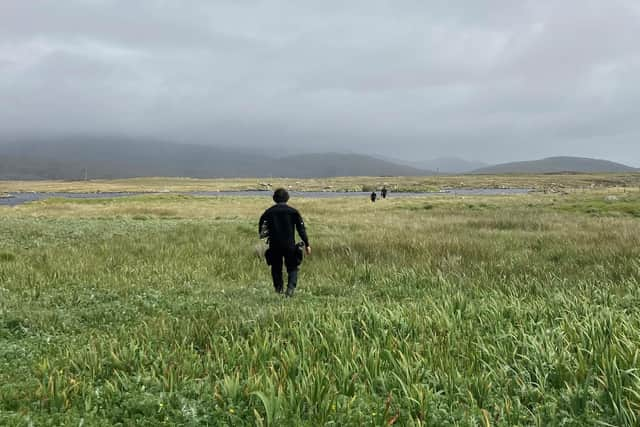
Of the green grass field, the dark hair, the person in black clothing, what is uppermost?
the dark hair

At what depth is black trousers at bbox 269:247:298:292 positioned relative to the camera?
9141 millimetres

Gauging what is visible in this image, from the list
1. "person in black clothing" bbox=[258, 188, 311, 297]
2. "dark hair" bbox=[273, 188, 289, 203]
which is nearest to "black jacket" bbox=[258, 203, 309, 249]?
"person in black clothing" bbox=[258, 188, 311, 297]

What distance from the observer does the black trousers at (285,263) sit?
30.0 ft

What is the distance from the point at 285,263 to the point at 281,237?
23.6 inches

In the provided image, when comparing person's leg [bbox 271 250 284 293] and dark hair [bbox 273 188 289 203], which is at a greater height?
dark hair [bbox 273 188 289 203]

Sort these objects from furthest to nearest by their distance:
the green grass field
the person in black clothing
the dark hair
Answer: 1. the dark hair
2. the person in black clothing
3. the green grass field

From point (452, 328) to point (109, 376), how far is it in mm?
4386

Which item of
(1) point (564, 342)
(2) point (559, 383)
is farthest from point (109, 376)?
(1) point (564, 342)

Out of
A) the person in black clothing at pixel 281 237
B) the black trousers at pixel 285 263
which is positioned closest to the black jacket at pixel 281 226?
the person in black clothing at pixel 281 237

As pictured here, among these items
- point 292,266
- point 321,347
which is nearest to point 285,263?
point 292,266

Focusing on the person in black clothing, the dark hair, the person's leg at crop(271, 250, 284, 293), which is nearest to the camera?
the person in black clothing

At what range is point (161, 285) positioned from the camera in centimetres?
973

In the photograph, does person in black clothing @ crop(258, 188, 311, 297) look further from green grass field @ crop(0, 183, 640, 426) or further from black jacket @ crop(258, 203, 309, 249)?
green grass field @ crop(0, 183, 640, 426)

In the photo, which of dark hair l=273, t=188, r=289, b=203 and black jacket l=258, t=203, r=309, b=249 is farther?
dark hair l=273, t=188, r=289, b=203
